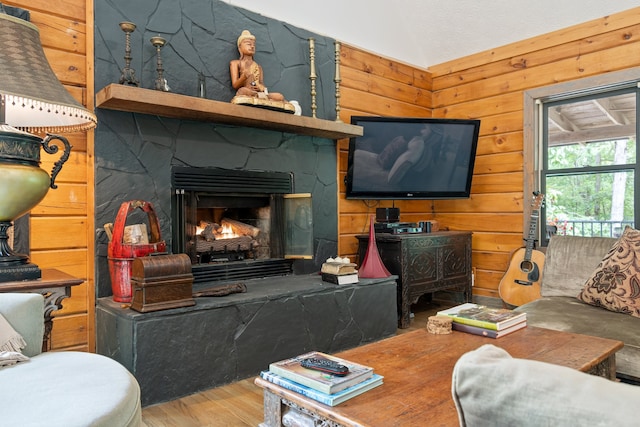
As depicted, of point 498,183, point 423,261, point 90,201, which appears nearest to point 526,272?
point 423,261

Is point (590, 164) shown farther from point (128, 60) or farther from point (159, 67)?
point (128, 60)

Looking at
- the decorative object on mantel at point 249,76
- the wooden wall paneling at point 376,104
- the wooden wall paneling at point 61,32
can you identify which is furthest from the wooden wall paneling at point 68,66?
the wooden wall paneling at point 376,104

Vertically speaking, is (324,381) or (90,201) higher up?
Answer: (90,201)

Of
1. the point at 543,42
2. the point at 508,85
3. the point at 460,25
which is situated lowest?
the point at 508,85

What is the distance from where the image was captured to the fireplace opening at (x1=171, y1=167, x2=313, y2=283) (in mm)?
2807

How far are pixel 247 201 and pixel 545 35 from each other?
2.83 m

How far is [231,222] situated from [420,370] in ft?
6.95

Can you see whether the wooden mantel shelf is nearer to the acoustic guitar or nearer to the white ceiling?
the white ceiling

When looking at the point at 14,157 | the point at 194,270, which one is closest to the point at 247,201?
the point at 194,270

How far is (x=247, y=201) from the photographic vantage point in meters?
3.23

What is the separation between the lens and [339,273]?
9.61 ft

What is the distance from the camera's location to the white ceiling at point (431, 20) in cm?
341

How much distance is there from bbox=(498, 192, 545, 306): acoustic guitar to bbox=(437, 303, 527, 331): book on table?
173 centimetres

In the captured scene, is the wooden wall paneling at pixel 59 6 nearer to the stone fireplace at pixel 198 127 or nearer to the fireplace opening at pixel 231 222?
the stone fireplace at pixel 198 127
